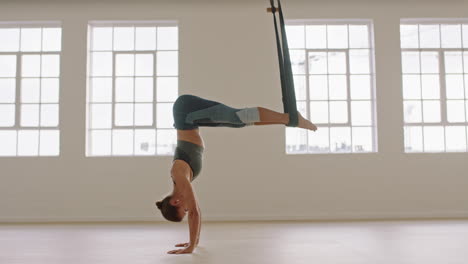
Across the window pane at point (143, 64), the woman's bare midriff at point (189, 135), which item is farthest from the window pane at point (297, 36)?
the woman's bare midriff at point (189, 135)

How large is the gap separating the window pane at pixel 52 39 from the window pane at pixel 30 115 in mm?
909

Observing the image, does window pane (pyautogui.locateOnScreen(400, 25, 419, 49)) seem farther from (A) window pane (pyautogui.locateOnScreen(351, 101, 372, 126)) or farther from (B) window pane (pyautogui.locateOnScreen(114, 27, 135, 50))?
(B) window pane (pyautogui.locateOnScreen(114, 27, 135, 50))

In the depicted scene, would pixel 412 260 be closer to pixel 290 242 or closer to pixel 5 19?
pixel 290 242

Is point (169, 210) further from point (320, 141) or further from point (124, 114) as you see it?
point (320, 141)

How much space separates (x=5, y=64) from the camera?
245 inches

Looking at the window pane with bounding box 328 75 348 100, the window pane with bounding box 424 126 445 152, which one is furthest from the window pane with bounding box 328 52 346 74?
the window pane with bounding box 424 126 445 152

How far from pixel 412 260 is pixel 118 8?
203 inches

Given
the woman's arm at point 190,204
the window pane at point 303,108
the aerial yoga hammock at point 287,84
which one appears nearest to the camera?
the aerial yoga hammock at point 287,84

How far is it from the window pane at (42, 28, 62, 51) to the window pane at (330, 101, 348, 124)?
4290 millimetres

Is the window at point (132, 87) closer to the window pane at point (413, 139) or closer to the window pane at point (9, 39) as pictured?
the window pane at point (9, 39)

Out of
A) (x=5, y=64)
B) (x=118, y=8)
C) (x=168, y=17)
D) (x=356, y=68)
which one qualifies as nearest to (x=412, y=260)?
(x=356, y=68)

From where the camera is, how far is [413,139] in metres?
6.16

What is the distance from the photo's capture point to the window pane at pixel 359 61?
6.25 metres

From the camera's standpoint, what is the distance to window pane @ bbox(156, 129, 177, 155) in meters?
6.09
